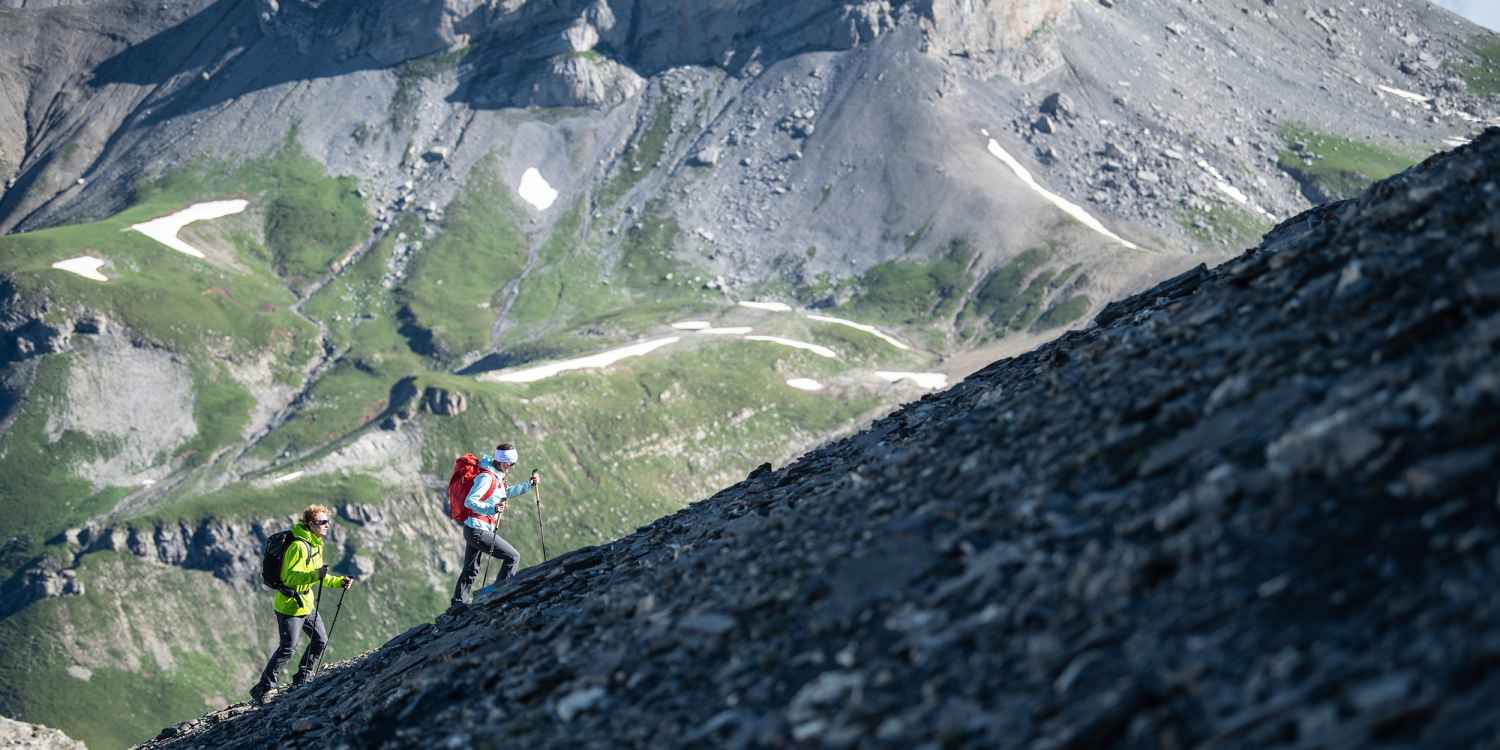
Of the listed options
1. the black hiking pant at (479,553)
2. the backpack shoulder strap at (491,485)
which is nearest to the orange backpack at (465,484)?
the backpack shoulder strap at (491,485)

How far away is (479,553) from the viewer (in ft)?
110

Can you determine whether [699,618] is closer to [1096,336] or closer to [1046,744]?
[1046,744]

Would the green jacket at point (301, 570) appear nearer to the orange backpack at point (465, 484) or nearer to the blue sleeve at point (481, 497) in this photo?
the orange backpack at point (465, 484)

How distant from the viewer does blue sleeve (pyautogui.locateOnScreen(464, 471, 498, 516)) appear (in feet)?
106

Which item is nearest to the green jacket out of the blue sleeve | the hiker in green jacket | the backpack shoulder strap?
the hiker in green jacket

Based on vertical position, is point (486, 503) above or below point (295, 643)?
above

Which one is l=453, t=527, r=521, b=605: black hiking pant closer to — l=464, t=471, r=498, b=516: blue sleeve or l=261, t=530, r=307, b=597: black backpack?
l=464, t=471, r=498, b=516: blue sleeve

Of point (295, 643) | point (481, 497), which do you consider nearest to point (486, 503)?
point (481, 497)

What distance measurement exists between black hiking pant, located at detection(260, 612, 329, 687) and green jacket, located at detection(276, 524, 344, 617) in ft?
0.95

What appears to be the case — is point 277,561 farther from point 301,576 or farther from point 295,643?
point 295,643

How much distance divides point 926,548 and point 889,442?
12684mm

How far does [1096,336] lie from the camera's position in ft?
92.0

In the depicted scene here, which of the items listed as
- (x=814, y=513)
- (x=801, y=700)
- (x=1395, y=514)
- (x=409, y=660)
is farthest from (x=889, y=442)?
(x=1395, y=514)

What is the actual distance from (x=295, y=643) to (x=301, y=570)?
1735 millimetres
